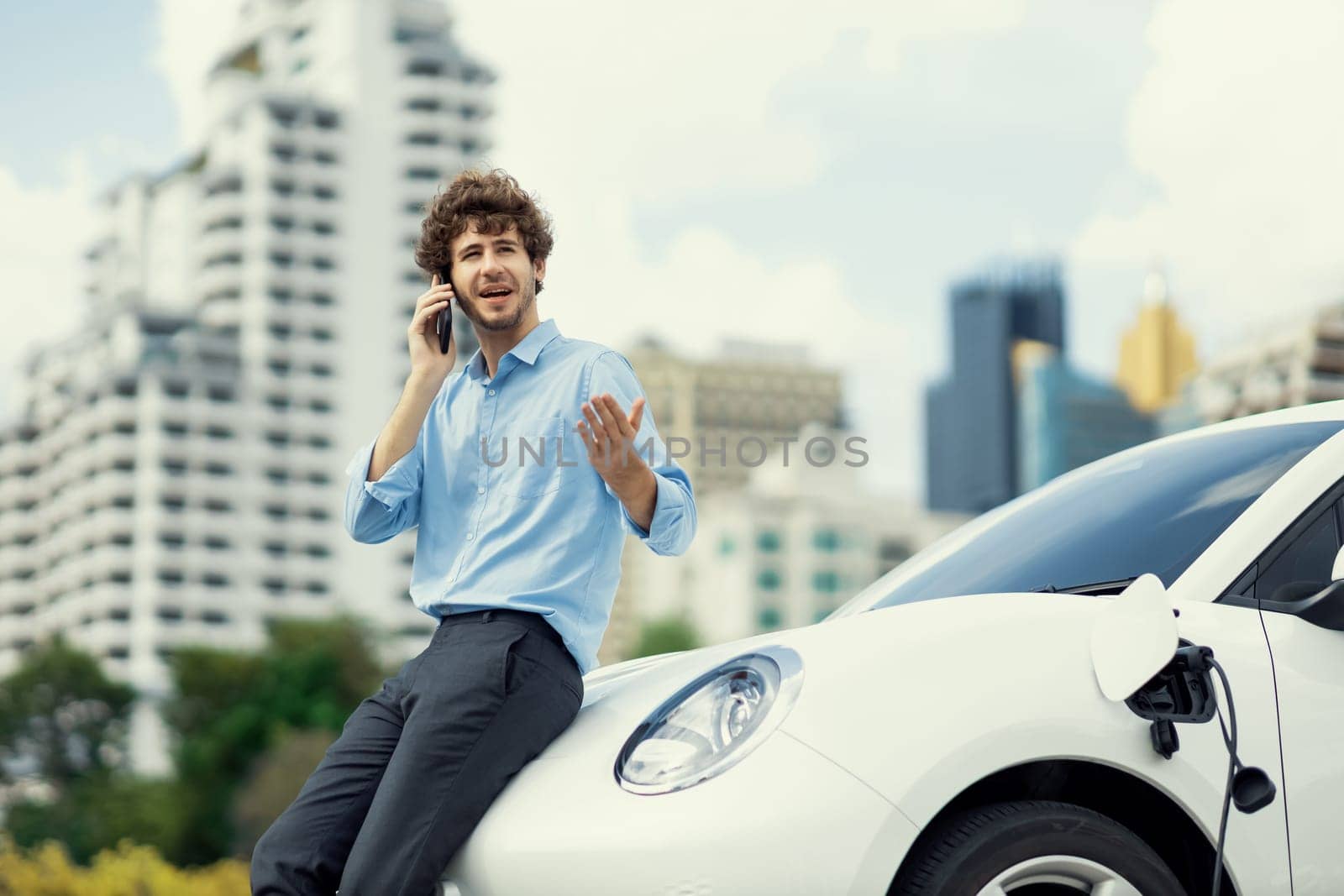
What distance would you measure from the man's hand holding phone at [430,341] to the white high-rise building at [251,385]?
312 feet

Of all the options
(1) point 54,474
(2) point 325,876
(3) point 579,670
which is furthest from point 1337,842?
(1) point 54,474

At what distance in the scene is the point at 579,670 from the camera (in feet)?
10.6

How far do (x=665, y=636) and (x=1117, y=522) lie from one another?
7745cm

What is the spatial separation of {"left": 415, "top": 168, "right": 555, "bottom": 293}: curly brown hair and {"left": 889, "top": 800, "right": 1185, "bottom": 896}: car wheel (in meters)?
1.60

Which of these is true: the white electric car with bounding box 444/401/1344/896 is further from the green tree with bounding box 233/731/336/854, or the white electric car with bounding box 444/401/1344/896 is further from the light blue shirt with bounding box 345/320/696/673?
the green tree with bounding box 233/731/336/854

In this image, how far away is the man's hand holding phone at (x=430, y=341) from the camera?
341 centimetres

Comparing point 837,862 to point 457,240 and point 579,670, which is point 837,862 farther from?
point 457,240

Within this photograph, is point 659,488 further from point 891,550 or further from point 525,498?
point 891,550

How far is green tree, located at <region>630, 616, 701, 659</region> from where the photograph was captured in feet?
260

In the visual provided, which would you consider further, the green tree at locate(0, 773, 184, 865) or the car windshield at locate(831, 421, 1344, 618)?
the green tree at locate(0, 773, 184, 865)

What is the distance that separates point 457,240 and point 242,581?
334 ft

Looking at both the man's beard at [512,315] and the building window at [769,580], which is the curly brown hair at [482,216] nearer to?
the man's beard at [512,315]

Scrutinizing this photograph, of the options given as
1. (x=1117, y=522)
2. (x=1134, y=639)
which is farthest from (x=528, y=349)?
(x=1134, y=639)

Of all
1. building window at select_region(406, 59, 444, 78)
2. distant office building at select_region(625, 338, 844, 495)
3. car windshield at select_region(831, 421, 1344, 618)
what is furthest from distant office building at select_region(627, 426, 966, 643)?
car windshield at select_region(831, 421, 1344, 618)
